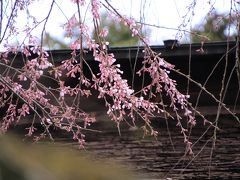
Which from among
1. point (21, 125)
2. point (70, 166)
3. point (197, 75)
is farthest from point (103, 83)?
point (70, 166)

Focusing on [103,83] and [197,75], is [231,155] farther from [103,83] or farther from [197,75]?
[103,83]

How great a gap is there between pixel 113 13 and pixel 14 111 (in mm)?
1177

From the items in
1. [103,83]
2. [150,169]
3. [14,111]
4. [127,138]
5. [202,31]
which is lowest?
[150,169]

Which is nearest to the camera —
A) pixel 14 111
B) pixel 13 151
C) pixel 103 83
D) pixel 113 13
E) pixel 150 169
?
pixel 13 151

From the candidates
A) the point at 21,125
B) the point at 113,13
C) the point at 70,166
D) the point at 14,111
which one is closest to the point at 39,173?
the point at 70,166

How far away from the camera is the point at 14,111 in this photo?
345 cm

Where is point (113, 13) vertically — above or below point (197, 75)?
above

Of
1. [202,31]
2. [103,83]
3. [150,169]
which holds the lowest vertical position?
[150,169]

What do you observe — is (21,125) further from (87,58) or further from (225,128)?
(225,128)

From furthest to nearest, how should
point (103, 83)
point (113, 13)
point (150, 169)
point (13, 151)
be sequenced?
point (150, 169), point (103, 83), point (113, 13), point (13, 151)

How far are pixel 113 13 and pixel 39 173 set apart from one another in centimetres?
255

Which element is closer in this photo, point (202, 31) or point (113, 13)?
point (113, 13)

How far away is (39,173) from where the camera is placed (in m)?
0.42

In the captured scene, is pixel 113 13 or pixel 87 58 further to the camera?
pixel 87 58
